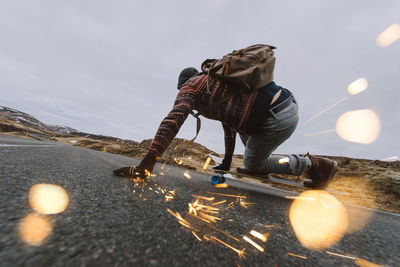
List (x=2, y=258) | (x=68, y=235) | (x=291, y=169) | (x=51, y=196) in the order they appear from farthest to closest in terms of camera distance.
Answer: (x=291, y=169) < (x=51, y=196) < (x=68, y=235) < (x=2, y=258)

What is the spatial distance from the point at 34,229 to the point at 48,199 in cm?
27

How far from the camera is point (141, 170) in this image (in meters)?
1.30

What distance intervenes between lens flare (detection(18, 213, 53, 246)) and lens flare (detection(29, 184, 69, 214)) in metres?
0.06

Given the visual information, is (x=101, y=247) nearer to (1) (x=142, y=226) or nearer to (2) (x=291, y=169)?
(1) (x=142, y=226)

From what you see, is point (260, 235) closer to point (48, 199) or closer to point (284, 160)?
point (48, 199)

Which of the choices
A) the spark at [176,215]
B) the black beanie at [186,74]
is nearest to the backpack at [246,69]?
the black beanie at [186,74]

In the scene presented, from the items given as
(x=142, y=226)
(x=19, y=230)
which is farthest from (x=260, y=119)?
(x=19, y=230)

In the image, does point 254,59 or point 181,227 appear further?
point 254,59

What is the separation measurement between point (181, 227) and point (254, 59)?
5.23 ft

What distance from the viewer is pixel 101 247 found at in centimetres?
38

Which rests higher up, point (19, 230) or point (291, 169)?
point (291, 169)

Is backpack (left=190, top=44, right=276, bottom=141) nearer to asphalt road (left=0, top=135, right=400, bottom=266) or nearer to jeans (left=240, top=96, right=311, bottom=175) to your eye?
jeans (left=240, top=96, right=311, bottom=175)

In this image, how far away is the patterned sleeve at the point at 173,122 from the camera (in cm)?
140

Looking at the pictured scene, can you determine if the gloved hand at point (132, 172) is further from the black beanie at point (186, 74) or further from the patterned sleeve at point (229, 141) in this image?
the patterned sleeve at point (229, 141)
